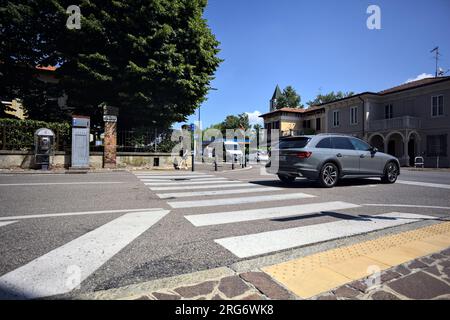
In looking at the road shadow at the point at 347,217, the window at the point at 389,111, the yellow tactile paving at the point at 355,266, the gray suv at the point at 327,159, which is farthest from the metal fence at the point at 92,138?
the window at the point at 389,111

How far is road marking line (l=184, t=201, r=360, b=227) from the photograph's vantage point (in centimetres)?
423

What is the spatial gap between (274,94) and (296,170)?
67.6 metres

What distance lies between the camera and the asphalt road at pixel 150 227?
2410 millimetres

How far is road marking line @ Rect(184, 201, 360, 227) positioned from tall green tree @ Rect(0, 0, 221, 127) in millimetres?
11644

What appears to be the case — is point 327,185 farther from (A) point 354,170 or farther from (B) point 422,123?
(B) point 422,123

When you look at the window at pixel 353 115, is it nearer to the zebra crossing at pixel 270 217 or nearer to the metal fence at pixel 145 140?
the metal fence at pixel 145 140

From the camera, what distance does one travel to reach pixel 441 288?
6.96ft

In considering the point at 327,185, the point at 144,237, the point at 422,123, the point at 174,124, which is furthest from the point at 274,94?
the point at 144,237

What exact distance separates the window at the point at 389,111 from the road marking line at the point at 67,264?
31337 millimetres

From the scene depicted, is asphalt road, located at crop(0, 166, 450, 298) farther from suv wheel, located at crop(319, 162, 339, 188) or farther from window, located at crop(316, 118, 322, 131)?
window, located at crop(316, 118, 322, 131)

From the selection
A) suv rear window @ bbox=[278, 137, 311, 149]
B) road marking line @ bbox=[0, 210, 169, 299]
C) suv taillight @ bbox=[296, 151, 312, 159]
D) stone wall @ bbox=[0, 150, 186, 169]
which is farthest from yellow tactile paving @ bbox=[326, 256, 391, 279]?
stone wall @ bbox=[0, 150, 186, 169]

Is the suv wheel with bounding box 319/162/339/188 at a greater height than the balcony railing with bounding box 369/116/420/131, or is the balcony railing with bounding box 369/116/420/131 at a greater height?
the balcony railing with bounding box 369/116/420/131

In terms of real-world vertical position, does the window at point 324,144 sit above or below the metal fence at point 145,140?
below

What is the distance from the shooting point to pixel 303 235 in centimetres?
350
